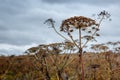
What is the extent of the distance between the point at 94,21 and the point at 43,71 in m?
→ 15.0

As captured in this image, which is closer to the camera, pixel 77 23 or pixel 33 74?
pixel 77 23

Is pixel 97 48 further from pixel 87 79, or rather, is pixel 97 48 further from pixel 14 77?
pixel 14 77

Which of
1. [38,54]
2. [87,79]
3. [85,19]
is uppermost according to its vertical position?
[85,19]

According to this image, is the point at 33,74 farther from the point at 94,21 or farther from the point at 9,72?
the point at 94,21

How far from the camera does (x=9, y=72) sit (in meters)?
42.4

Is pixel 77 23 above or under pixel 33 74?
above

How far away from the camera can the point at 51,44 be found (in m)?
29.5

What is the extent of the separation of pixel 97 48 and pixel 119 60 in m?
10.3

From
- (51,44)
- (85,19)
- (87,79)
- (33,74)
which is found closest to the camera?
(85,19)

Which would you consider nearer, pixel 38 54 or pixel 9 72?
pixel 38 54

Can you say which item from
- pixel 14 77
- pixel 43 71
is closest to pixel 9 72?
pixel 14 77

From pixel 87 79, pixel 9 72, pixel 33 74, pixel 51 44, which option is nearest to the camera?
pixel 51 44

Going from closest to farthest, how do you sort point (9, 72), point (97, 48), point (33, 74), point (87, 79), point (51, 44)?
point (51, 44), point (97, 48), point (87, 79), point (33, 74), point (9, 72)

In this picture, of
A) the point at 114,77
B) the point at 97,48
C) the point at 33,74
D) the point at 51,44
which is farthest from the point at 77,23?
the point at 33,74
